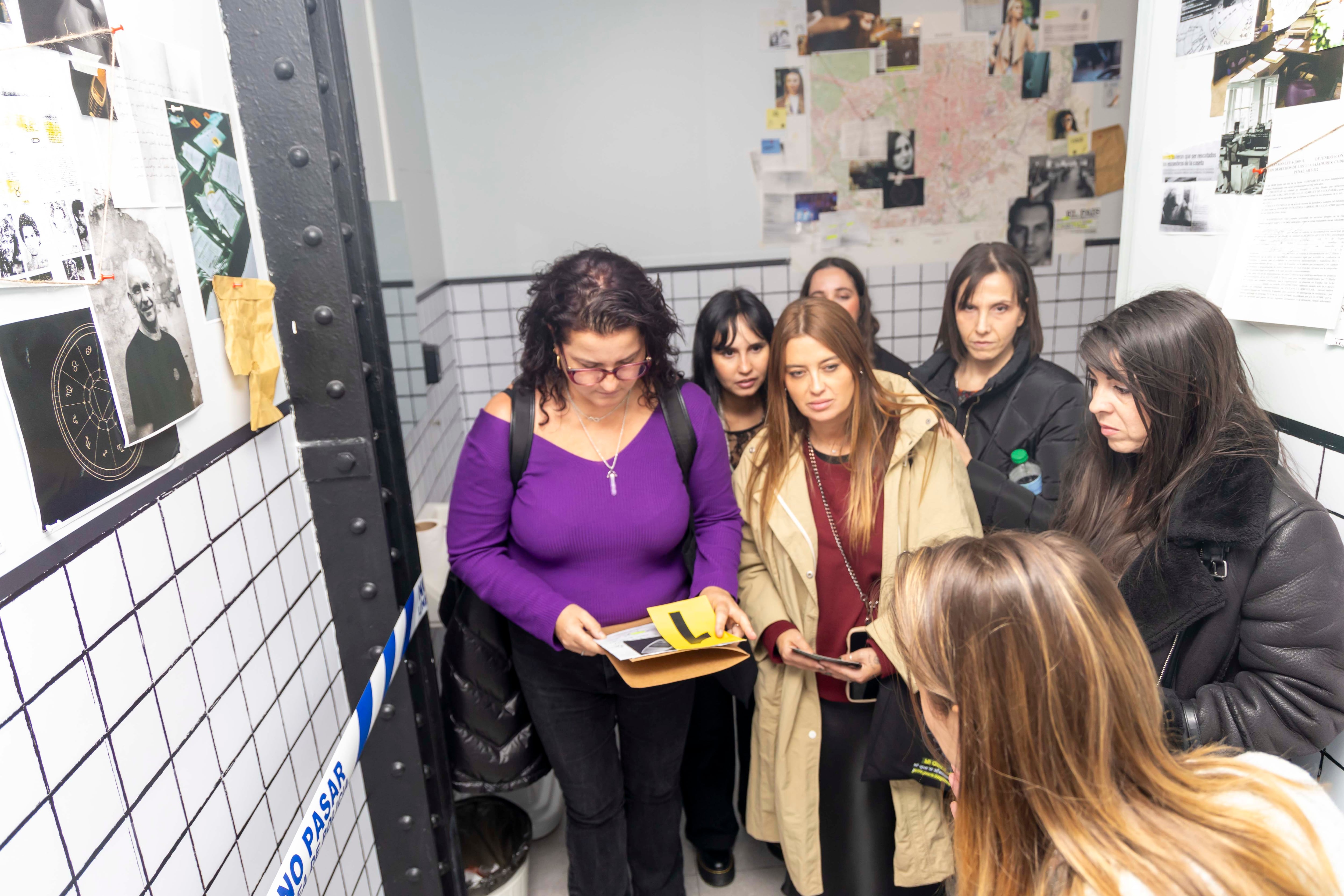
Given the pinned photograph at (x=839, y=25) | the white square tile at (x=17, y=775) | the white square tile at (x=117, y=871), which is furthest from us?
the pinned photograph at (x=839, y=25)

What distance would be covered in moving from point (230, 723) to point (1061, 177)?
425 centimetres

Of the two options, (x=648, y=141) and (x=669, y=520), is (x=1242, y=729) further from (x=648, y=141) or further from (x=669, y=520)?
(x=648, y=141)

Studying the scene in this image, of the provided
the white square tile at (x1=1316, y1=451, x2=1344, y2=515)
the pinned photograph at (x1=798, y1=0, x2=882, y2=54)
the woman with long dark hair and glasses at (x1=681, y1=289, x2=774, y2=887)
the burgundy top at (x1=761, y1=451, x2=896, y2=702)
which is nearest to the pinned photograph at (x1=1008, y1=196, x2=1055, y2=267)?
the pinned photograph at (x1=798, y1=0, x2=882, y2=54)

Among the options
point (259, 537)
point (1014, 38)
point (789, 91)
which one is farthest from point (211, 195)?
point (1014, 38)

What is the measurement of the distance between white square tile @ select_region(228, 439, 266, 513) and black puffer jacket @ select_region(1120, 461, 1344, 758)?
1.55m

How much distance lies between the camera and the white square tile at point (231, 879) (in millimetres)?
1217

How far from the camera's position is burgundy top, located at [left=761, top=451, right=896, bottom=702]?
199 cm

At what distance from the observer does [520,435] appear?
1866mm

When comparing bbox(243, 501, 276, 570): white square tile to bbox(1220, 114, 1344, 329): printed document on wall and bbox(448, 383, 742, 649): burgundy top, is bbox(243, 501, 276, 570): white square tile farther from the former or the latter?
bbox(1220, 114, 1344, 329): printed document on wall

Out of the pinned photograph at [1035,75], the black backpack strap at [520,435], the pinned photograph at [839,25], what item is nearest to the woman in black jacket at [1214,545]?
the black backpack strap at [520,435]

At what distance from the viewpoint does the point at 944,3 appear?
383 centimetres

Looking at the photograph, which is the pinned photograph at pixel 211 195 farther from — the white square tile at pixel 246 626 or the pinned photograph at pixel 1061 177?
the pinned photograph at pixel 1061 177

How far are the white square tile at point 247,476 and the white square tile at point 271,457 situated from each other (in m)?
0.01

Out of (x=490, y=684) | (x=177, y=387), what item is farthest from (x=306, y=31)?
(x=490, y=684)
